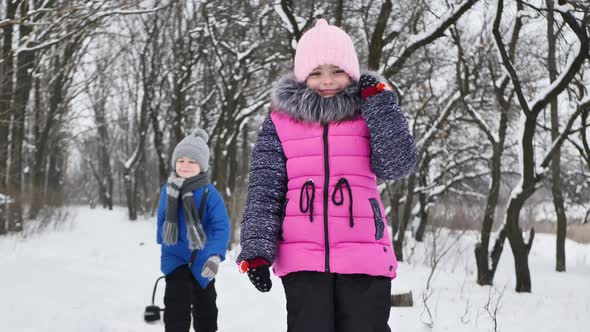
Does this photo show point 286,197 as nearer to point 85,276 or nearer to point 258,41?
point 85,276

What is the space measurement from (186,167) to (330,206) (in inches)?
89.2

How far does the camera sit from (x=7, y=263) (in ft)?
22.3

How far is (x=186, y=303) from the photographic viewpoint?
380 cm

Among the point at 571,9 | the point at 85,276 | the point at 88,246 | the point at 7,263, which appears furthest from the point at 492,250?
the point at 88,246

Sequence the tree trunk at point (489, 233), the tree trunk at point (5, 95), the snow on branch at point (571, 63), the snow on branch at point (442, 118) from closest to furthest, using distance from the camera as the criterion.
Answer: the snow on branch at point (571, 63)
the tree trunk at point (5, 95)
the tree trunk at point (489, 233)
the snow on branch at point (442, 118)

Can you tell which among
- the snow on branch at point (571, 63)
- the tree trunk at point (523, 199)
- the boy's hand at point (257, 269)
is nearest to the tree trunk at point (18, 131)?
the tree trunk at point (523, 199)

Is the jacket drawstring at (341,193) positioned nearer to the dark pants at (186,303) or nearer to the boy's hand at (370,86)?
the boy's hand at (370,86)

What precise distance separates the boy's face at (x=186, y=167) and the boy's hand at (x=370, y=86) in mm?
2205

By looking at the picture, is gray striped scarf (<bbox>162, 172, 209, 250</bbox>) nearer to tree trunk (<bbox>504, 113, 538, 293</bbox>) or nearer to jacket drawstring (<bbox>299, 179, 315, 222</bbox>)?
jacket drawstring (<bbox>299, 179, 315, 222</bbox>)

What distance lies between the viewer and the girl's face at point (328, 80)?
7.58ft

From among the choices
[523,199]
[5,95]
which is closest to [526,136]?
[523,199]

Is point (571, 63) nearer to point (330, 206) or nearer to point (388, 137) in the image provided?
point (388, 137)

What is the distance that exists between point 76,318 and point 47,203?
13.3m

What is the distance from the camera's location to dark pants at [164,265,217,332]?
12.3ft
